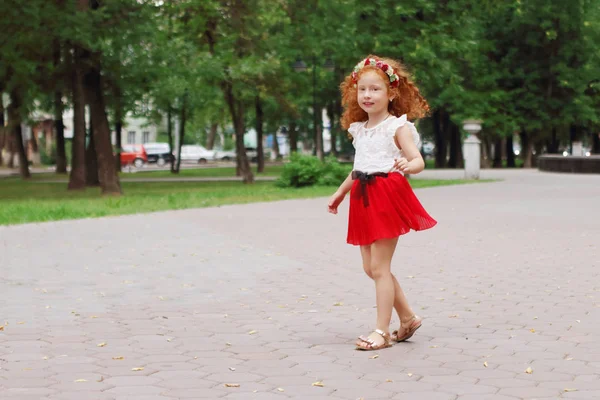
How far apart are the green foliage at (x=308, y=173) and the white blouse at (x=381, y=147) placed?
25044 millimetres

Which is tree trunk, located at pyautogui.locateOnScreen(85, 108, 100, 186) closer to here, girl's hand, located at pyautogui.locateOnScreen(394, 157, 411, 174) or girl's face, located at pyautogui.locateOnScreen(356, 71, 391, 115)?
girl's face, located at pyautogui.locateOnScreen(356, 71, 391, 115)

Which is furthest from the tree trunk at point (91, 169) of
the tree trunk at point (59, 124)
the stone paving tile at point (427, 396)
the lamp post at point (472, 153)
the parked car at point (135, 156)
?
the parked car at point (135, 156)

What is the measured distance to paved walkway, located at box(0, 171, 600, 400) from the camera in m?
5.58

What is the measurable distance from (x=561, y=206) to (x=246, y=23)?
703 inches

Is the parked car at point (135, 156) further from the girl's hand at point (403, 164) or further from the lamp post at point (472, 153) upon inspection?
the girl's hand at point (403, 164)

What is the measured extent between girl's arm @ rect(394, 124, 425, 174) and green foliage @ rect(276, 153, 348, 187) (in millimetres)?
25106

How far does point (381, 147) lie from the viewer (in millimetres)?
6633

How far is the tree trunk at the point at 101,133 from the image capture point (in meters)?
28.5

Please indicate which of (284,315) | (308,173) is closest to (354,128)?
(284,315)

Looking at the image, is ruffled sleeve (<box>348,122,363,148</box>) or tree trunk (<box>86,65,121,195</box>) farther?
tree trunk (<box>86,65,121,195</box>)

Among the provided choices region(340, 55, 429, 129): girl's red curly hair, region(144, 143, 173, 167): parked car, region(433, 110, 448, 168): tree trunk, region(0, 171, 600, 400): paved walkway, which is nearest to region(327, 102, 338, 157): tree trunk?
region(433, 110, 448, 168): tree trunk

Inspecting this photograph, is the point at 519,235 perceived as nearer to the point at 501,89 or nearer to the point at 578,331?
the point at 578,331

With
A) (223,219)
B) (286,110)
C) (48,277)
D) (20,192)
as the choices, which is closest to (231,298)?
(48,277)

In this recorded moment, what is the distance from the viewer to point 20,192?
109ft
